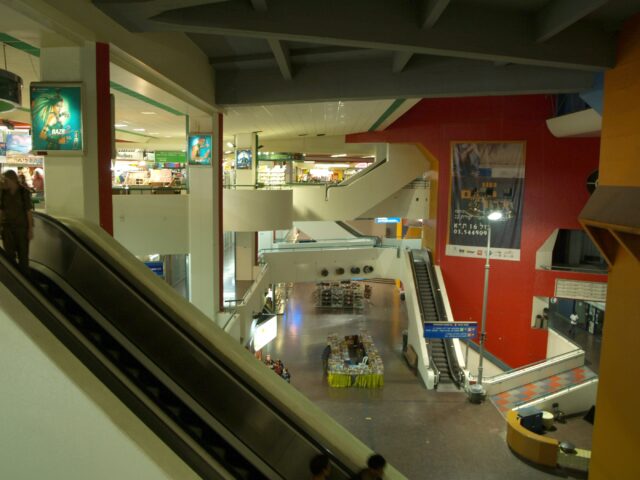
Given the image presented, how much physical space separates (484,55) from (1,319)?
563 cm

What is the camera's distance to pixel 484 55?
542 cm

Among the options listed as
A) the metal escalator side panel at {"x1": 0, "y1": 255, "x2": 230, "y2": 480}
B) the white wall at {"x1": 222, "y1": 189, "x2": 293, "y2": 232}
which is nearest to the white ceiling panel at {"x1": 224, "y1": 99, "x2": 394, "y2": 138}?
the white wall at {"x1": 222, "y1": 189, "x2": 293, "y2": 232}

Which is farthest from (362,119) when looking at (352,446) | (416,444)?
(352,446)

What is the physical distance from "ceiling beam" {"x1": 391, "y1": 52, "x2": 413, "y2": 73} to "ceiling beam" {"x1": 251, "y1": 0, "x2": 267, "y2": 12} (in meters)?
2.63

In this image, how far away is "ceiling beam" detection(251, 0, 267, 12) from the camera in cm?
478

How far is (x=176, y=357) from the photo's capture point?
4254mm

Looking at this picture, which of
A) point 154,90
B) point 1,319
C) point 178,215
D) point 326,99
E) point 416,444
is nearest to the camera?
point 1,319

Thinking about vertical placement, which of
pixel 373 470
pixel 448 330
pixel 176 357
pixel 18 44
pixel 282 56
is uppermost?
pixel 282 56

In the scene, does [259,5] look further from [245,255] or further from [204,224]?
[245,255]

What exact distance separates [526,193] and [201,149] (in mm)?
11608

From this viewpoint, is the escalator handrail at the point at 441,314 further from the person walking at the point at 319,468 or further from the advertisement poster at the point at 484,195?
the person walking at the point at 319,468

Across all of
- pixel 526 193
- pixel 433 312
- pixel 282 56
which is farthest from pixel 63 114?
pixel 526 193

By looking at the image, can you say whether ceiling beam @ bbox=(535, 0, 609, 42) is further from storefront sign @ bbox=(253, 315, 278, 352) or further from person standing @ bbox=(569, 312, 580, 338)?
person standing @ bbox=(569, 312, 580, 338)

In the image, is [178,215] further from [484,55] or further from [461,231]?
[461,231]
